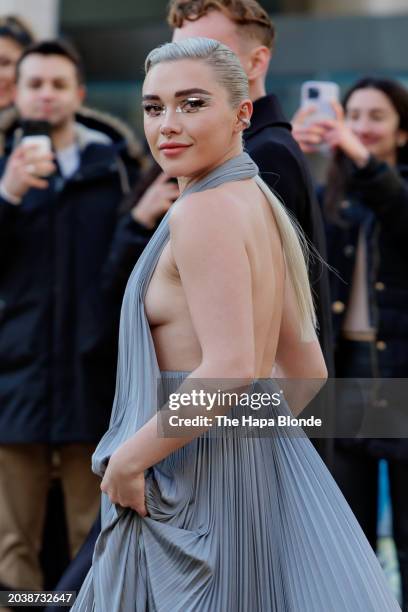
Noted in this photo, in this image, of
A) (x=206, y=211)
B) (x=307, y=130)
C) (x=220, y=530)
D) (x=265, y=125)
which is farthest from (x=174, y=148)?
(x=307, y=130)

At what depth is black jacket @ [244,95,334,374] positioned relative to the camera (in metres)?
3.46

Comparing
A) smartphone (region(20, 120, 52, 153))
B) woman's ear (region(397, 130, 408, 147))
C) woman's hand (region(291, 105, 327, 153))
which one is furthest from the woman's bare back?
woman's ear (region(397, 130, 408, 147))

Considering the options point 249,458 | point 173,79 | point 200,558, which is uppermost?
point 173,79

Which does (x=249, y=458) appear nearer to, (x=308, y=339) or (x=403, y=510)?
(x=308, y=339)

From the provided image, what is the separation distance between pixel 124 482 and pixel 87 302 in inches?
95.1

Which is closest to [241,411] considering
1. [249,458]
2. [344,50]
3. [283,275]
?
[249,458]

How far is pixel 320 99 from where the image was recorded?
4.66 meters

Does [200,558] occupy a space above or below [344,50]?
below

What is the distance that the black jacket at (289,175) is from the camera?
136 inches

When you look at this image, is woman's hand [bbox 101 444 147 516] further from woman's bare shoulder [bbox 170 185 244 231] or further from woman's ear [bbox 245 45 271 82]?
woman's ear [bbox 245 45 271 82]

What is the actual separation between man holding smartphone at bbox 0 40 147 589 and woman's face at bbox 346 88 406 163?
111 centimetres

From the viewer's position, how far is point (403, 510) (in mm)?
4809

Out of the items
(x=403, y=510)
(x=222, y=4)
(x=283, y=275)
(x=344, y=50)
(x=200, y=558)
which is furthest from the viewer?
(x=344, y=50)

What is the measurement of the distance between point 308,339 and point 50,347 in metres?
2.12
